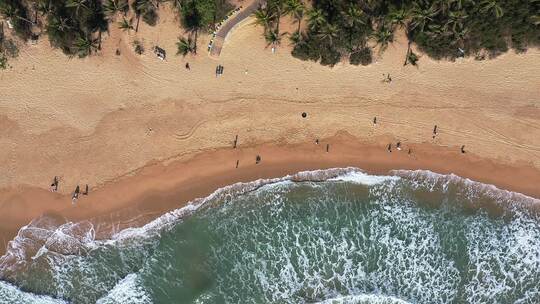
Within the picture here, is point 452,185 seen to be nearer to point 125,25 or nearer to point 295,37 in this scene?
point 295,37

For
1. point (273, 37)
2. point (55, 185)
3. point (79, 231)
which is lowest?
point (79, 231)

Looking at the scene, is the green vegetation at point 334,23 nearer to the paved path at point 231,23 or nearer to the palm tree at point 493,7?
the palm tree at point 493,7

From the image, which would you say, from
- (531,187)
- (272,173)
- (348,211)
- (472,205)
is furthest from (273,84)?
(531,187)

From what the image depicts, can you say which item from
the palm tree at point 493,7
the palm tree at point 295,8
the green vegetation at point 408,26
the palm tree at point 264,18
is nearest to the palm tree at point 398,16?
the green vegetation at point 408,26

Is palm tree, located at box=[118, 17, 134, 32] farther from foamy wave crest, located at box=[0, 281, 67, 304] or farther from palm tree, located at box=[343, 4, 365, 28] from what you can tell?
foamy wave crest, located at box=[0, 281, 67, 304]

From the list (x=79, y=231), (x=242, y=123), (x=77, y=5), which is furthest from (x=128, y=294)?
(x=77, y=5)

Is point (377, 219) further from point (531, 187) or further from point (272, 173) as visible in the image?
point (531, 187)

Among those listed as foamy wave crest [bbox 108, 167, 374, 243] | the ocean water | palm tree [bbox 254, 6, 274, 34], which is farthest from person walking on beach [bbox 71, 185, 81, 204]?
palm tree [bbox 254, 6, 274, 34]
